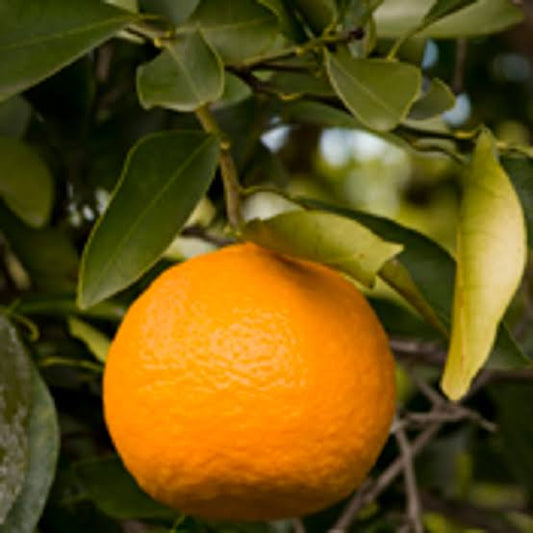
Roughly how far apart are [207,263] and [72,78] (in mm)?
441

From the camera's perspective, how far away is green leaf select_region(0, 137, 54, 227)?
122 centimetres

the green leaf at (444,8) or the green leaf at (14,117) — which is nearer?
the green leaf at (444,8)

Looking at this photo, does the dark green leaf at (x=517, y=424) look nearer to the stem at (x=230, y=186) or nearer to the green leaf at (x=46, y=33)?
the stem at (x=230, y=186)

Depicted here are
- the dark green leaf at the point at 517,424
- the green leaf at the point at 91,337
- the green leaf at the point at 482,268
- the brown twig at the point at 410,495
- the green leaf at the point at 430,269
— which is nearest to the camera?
the green leaf at the point at 482,268

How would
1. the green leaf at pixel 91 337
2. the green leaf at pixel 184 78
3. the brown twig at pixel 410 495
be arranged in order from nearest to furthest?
1. the green leaf at pixel 184 78
2. the green leaf at pixel 91 337
3. the brown twig at pixel 410 495

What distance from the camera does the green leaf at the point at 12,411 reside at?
2.88 feet

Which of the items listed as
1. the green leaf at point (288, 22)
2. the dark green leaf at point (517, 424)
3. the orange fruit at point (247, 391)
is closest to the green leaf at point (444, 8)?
the green leaf at point (288, 22)

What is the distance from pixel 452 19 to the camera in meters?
1.05

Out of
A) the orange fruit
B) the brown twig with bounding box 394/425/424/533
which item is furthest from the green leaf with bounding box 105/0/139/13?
the brown twig with bounding box 394/425/424/533

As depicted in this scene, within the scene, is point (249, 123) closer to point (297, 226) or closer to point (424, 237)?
point (424, 237)

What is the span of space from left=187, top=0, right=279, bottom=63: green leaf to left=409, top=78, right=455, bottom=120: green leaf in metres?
0.13

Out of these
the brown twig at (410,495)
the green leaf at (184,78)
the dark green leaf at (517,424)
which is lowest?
the dark green leaf at (517,424)

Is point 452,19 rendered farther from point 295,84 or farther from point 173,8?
point 173,8

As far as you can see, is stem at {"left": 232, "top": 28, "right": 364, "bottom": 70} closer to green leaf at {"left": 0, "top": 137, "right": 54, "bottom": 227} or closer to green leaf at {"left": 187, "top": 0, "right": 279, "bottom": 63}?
green leaf at {"left": 187, "top": 0, "right": 279, "bottom": 63}
